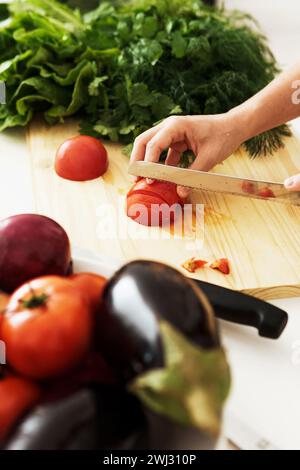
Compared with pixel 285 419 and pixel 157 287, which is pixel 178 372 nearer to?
pixel 157 287

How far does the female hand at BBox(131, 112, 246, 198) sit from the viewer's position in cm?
127

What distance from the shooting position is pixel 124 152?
1.51 metres

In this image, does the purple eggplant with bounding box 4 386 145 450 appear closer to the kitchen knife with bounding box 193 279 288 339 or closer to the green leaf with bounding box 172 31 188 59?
the kitchen knife with bounding box 193 279 288 339

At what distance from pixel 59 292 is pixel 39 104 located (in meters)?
1.17

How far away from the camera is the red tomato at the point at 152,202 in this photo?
4.15ft

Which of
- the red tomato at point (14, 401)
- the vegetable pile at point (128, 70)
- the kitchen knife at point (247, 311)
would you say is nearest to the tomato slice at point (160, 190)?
the vegetable pile at point (128, 70)

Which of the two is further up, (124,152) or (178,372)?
(178,372)

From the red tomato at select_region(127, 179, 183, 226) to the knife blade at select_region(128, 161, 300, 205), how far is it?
3cm

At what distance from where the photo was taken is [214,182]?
1221 millimetres

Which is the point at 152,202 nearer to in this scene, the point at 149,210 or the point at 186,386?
the point at 149,210

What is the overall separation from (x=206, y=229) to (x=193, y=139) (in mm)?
204

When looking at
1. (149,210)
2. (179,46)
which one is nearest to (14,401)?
(149,210)

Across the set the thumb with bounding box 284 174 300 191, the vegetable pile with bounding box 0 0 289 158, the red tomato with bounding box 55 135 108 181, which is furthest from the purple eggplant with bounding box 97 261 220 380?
the vegetable pile with bounding box 0 0 289 158
